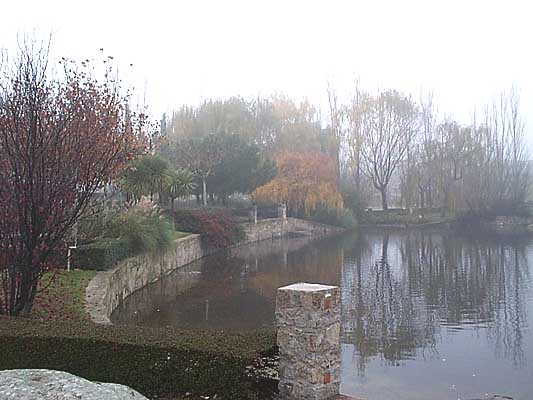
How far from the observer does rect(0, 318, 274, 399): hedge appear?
14.4ft

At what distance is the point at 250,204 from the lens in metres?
30.1

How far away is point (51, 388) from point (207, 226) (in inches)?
755

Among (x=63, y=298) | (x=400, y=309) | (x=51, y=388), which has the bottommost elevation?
(x=400, y=309)

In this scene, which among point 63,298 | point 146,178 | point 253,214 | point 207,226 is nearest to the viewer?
point 63,298

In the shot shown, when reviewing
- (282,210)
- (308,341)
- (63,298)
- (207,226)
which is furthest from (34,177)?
(282,210)

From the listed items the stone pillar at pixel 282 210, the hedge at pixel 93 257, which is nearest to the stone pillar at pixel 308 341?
the hedge at pixel 93 257

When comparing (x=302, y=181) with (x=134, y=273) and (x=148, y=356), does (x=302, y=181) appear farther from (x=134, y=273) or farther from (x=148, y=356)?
(x=148, y=356)

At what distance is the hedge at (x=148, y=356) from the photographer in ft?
14.4

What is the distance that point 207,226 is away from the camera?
21906 mm

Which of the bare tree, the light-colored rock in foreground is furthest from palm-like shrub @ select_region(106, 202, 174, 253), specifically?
the bare tree

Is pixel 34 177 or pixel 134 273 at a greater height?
pixel 34 177

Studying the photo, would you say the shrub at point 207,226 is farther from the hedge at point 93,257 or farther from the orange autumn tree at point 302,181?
the hedge at point 93,257

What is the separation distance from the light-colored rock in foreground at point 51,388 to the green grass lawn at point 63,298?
3798 millimetres

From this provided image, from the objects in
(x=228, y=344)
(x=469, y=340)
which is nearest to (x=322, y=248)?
(x=469, y=340)
